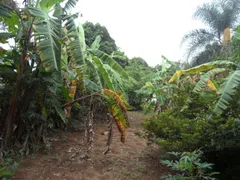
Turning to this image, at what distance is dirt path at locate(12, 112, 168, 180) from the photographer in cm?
466

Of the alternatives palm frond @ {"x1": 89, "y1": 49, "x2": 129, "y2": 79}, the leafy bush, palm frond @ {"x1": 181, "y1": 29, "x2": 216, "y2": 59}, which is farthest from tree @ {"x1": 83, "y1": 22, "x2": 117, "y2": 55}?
the leafy bush

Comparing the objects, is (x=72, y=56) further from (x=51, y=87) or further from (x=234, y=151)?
(x=234, y=151)

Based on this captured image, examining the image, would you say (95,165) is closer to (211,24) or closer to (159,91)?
(159,91)

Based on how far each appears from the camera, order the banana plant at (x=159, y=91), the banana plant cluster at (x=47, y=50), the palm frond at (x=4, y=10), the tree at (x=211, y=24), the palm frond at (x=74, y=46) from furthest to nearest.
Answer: the tree at (x=211, y=24), the banana plant at (x=159, y=91), the palm frond at (x=74, y=46), the palm frond at (x=4, y=10), the banana plant cluster at (x=47, y=50)

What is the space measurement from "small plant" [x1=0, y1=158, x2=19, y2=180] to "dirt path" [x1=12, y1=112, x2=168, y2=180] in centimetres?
14

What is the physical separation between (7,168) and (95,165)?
1730mm

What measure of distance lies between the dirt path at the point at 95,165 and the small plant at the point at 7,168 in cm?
14

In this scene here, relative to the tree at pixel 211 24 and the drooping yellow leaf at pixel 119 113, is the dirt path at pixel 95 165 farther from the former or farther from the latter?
the tree at pixel 211 24

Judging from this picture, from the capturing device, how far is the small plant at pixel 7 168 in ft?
13.5

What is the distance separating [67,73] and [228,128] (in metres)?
3.77

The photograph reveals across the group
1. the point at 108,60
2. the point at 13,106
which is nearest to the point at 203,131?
the point at 108,60

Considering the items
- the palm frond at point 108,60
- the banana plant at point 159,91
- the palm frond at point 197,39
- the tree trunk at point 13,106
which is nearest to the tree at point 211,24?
the palm frond at point 197,39

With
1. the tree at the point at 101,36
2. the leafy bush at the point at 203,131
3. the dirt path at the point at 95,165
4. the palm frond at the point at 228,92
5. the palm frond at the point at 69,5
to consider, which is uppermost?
the tree at the point at 101,36

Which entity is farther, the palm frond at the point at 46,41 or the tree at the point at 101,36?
the tree at the point at 101,36
